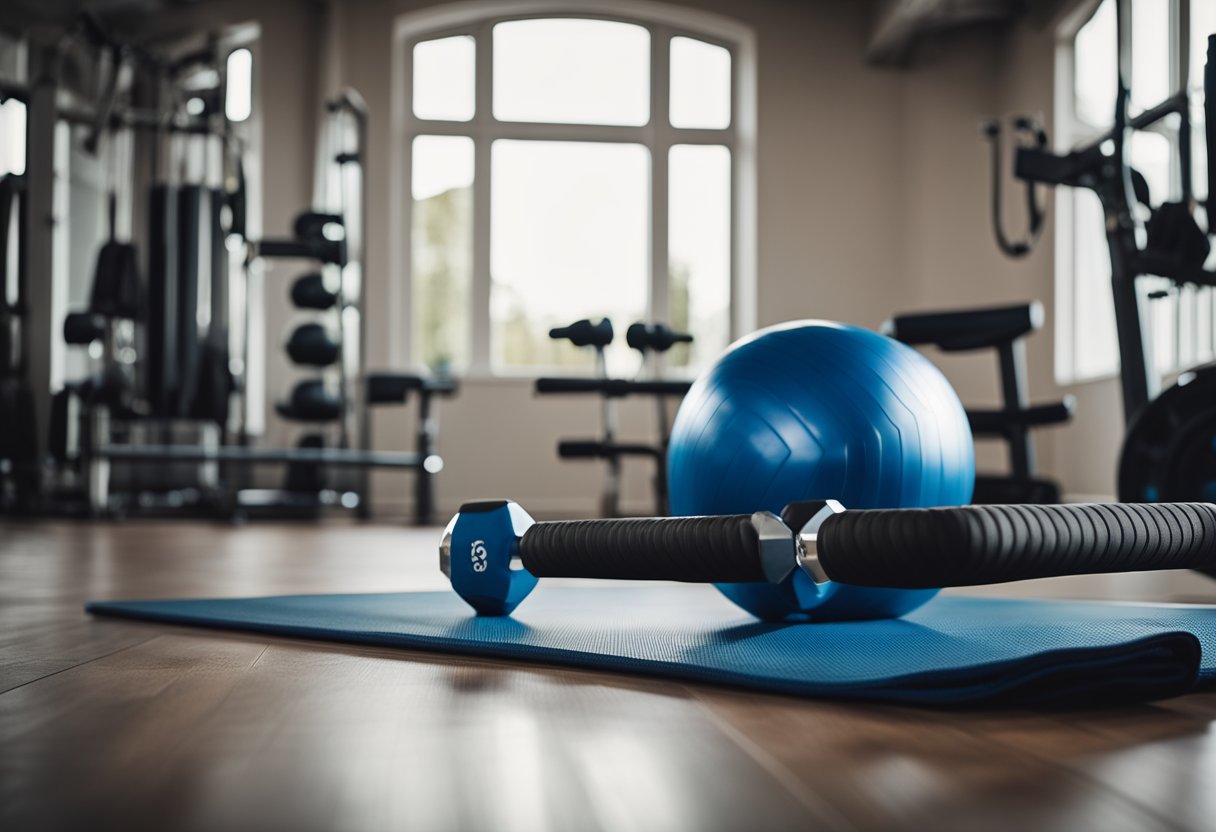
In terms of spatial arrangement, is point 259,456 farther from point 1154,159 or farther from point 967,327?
point 1154,159

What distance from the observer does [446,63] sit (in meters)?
7.54

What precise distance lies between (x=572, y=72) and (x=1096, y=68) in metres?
3.19

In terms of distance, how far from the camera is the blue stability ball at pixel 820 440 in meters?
1.32

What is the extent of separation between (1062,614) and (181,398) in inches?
199

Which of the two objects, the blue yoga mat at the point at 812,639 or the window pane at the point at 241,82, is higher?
the window pane at the point at 241,82

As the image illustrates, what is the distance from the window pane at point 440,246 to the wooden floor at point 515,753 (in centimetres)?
621

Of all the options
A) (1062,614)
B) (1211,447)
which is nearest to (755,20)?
(1211,447)

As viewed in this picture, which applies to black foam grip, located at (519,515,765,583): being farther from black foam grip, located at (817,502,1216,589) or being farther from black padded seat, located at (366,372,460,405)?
black padded seat, located at (366,372,460,405)

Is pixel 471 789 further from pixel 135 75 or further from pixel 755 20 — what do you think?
pixel 755 20

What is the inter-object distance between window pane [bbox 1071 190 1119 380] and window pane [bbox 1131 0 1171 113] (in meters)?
0.70

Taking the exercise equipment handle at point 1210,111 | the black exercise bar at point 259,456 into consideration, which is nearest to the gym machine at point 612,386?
the black exercise bar at point 259,456

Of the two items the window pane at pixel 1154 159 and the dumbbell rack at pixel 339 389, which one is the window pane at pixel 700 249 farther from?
the window pane at pixel 1154 159

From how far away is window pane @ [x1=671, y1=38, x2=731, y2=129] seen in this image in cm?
767

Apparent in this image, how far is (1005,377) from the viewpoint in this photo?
3.69m
